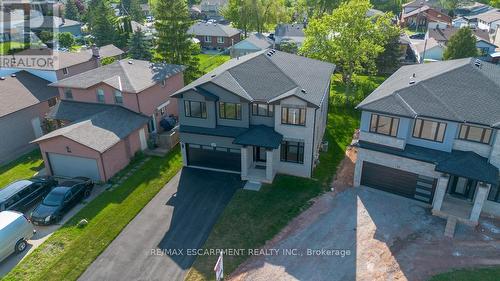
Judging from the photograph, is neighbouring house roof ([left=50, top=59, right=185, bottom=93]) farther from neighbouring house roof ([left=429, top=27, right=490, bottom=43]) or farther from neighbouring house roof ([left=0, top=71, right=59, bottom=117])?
neighbouring house roof ([left=429, top=27, right=490, bottom=43])

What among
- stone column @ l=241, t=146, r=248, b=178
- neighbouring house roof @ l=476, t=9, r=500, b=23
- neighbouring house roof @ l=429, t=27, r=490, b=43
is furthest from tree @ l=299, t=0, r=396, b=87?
neighbouring house roof @ l=476, t=9, r=500, b=23

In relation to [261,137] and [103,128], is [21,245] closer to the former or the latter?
[103,128]

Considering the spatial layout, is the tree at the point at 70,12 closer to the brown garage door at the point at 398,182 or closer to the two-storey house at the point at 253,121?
the two-storey house at the point at 253,121

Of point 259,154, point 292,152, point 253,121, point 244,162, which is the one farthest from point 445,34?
point 244,162

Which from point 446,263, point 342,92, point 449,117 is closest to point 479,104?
point 449,117

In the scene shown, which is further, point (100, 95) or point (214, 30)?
point (214, 30)

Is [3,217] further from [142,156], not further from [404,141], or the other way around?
[404,141]
